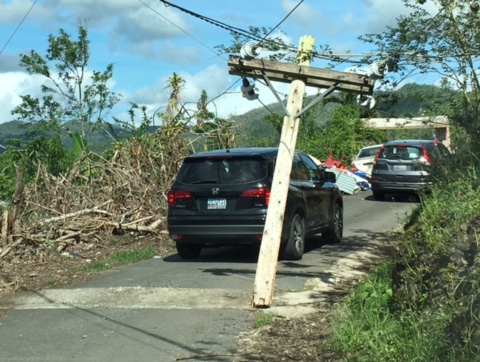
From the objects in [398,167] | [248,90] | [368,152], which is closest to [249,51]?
[248,90]

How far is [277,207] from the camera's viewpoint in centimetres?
970

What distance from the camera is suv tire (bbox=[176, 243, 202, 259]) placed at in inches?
535

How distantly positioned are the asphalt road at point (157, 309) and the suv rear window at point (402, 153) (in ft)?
31.5

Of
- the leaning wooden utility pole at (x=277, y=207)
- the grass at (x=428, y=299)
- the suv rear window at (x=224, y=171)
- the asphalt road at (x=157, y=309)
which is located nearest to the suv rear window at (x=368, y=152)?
the asphalt road at (x=157, y=309)

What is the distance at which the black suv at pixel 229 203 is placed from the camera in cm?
1255

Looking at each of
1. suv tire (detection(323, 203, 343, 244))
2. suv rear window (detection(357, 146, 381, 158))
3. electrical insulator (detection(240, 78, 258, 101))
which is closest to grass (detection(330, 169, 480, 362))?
electrical insulator (detection(240, 78, 258, 101))

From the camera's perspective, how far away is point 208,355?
24.7 ft

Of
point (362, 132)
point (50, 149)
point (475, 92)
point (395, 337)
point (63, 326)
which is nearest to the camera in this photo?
point (395, 337)

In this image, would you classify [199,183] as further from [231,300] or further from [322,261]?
[231,300]

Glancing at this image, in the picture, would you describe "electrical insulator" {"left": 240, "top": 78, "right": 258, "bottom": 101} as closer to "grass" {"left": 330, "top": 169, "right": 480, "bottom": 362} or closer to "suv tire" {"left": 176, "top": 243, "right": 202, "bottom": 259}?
"grass" {"left": 330, "top": 169, "right": 480, "bottom": 362}

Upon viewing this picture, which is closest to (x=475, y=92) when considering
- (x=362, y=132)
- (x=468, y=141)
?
(x=468, y=141)

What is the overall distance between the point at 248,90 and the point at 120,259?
200 inches

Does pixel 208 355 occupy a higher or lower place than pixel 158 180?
lower

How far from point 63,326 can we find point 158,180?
9.36 metres
